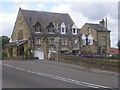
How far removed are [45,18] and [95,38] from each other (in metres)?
16.3

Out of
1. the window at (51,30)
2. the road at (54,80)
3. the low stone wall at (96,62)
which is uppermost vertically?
the window at (51,30)

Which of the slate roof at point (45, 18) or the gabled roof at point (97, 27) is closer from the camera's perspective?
the slate roof at point (45, 18)

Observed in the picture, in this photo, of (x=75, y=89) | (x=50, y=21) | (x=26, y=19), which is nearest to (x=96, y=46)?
(x=50, y=21)

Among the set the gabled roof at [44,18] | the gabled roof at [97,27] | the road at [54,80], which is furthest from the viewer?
the gabled roof at [97,27]

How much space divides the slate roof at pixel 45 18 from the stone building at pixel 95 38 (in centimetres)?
559

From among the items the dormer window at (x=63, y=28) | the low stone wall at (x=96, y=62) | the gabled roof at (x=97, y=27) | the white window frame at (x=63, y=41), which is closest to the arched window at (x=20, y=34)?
the dormer window at (x=63, y=28)

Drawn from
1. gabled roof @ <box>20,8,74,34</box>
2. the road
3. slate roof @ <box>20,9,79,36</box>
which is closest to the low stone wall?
the road

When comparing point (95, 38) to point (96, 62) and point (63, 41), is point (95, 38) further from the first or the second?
point (96, 62)

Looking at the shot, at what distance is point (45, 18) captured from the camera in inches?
2788

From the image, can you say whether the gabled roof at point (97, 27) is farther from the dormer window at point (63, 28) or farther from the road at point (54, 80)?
the road at point (54, 80)

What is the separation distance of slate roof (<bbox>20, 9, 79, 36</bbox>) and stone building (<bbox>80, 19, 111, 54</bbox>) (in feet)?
18.3

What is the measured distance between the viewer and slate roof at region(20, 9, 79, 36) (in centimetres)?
6800

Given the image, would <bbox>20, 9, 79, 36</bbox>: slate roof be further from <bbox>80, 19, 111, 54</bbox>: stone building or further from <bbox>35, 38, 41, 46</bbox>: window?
<bbox>80, 19, 111, 54</bbox>: stone building

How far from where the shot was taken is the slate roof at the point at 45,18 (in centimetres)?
6800
